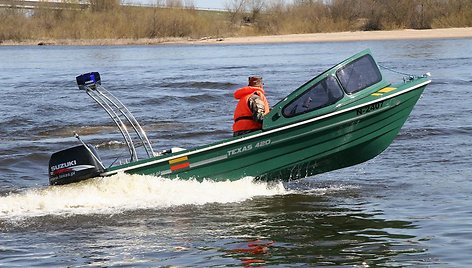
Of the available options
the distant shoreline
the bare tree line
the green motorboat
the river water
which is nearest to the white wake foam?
the river water

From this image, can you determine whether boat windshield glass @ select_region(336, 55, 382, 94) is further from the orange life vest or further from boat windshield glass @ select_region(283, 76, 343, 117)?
the orange life vest

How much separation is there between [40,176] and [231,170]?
184 inches

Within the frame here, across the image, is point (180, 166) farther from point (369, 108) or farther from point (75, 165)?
point (369, 108)

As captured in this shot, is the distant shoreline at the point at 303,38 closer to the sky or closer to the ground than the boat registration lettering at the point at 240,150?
closer to the ground

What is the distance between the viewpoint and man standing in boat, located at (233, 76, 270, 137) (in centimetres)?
1231

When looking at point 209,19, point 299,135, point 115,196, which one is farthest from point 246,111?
point 209,19

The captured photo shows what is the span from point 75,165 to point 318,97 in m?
3.35

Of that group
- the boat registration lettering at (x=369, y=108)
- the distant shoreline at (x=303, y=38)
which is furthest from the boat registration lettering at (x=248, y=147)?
the distant shoreline at (x=303, y=38)

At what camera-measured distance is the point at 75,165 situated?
12195mm

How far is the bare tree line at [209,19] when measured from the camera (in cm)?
7488

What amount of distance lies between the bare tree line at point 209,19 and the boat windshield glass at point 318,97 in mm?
62660

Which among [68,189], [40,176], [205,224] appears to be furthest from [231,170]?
[40,176]

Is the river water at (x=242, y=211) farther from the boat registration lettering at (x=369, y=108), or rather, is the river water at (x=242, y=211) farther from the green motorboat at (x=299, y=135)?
the boat registration lettering at (x=369, y=108)

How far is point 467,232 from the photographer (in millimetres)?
10391
